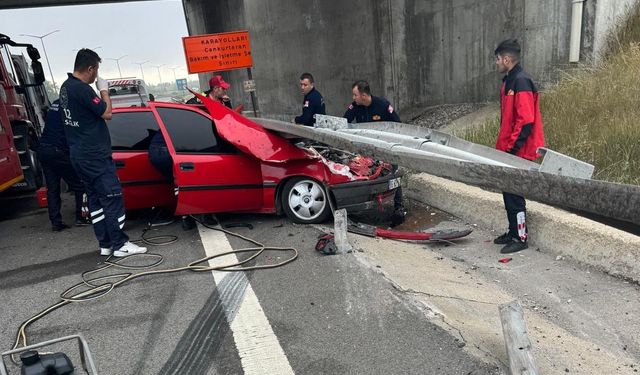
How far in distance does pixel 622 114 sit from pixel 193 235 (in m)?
5.19

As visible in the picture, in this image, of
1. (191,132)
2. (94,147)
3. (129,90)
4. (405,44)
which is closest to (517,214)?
(191,132)

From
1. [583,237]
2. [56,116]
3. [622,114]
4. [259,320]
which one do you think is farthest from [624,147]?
[56,116]

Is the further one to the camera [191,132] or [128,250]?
[191,132]

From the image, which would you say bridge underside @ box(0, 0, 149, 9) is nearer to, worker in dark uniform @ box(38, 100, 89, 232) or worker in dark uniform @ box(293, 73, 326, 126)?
worker in dark uniform @ box(38, 100, 89, 232)

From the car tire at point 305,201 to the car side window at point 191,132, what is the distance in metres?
0.83

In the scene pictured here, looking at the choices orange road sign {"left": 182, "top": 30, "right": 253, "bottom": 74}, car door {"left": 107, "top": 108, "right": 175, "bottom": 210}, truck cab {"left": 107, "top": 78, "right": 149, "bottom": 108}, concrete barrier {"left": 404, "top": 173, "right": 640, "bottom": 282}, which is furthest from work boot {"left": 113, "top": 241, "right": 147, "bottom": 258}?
truck cab {"left": 107, "top": 78, "right": 149, "bottom": 108}

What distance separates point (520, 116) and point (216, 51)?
27.4 feet

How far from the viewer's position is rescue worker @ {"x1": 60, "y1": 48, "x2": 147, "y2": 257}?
432 cm

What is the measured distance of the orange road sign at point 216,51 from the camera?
10.7 metres

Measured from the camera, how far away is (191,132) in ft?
17.0

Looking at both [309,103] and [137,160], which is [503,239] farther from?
[137,160]

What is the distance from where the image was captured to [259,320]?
3152 millimetres

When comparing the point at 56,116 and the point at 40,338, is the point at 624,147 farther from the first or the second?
the point at 56,116

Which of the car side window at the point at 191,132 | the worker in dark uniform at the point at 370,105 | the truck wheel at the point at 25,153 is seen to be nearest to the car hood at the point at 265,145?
the car side window at the point at 191,132
